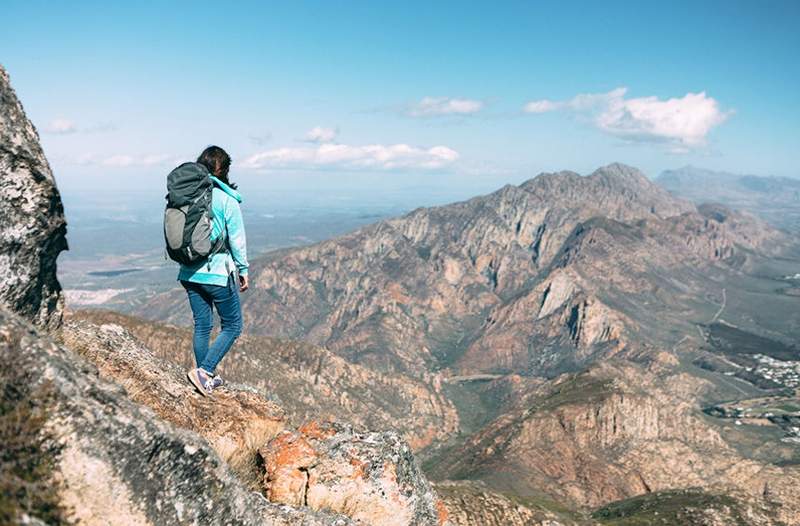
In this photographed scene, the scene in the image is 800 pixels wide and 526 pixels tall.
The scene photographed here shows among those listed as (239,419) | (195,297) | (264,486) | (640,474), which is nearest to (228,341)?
(195,297)

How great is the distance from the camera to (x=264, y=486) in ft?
50.6

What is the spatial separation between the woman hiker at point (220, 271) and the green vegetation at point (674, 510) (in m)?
119

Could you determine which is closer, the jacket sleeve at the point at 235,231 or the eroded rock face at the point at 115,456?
the eroded rock face at the point at 115,456

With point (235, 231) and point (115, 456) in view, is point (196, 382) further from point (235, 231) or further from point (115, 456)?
point (115, 456)

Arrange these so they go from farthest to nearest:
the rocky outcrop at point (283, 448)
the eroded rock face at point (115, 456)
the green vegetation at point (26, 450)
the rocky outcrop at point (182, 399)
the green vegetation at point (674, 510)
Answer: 1. the green vegetation at point (674, 510)
2. the rocky outcrop at point (283, 448)
3. the rocky outcrop at point (182, 399)
4. the eroded rock face at point (115, 456)
5. the green vegetation at point (26, 450)

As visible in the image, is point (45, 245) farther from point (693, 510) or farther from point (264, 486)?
point (693, 510)

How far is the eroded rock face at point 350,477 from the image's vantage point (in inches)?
621

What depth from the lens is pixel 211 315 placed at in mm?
15086

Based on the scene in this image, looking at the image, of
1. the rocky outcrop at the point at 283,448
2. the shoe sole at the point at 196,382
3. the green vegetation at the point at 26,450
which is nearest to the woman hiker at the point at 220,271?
the shoe sole at the point at 196,382

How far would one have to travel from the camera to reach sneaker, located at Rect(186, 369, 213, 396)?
54.4ft

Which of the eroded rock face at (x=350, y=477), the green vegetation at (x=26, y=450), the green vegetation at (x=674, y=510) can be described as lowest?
the green vegetation at (x=674, y=510)

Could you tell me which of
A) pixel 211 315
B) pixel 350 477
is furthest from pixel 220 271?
pixel 350 477

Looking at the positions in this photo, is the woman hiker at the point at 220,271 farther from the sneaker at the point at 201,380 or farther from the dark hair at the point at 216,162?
the sneaker at the point at 201,380

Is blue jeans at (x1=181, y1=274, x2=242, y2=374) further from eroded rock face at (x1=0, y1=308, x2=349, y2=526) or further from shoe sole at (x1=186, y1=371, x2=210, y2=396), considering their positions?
eroded rock face at (x1=0, y1=308, x2=349, y2=526)
